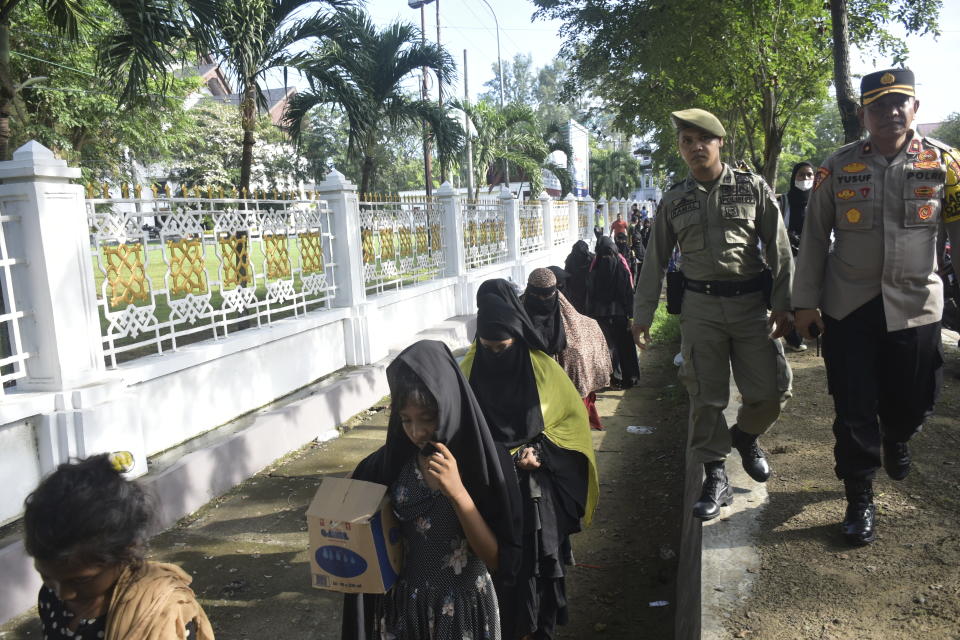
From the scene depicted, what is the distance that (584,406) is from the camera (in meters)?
3.11

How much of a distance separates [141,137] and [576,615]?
1645cm

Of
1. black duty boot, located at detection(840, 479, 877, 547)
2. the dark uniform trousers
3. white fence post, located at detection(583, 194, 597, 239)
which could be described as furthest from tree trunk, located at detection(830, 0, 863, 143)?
white fence post, located at detection(583, 194, 597, 239)

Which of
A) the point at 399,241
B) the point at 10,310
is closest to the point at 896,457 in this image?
the point at 10,310

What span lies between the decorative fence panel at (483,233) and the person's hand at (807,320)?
303 inches

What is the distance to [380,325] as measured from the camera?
7.74 m

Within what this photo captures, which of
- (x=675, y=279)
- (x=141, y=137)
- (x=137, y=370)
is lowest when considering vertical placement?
(x=137, y=370)

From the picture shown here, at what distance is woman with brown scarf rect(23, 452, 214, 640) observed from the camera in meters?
1.41

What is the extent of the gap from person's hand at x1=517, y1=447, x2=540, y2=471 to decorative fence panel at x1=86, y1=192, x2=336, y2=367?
2668mm

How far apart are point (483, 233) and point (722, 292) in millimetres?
8355

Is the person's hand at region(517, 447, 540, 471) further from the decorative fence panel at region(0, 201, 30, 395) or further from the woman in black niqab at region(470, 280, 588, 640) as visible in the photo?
the decorative fence panel at region(0, 201, 30, 395)

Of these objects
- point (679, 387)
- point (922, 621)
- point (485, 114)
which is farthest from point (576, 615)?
point (485, 114)

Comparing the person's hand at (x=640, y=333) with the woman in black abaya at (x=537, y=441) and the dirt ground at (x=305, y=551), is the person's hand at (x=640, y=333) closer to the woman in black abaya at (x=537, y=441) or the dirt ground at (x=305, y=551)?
the woman in black abaya at (x=537, y=441)

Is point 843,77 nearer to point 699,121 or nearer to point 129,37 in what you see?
point 699,121

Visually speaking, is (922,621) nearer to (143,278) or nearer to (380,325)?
(143,278)
